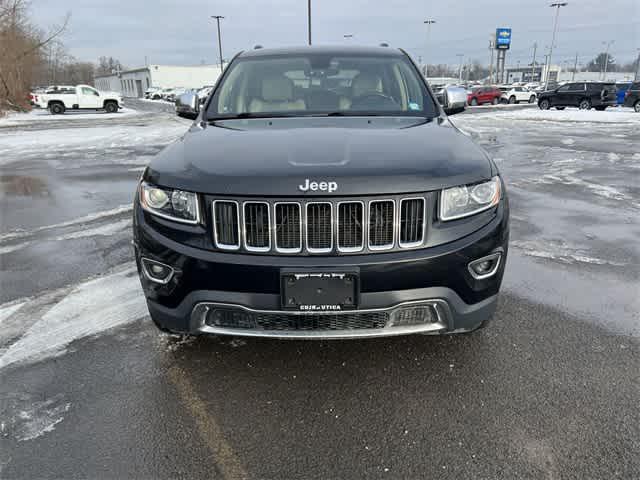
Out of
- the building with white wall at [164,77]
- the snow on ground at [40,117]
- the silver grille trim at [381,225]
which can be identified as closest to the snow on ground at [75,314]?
the silver grille trim at [381,225]

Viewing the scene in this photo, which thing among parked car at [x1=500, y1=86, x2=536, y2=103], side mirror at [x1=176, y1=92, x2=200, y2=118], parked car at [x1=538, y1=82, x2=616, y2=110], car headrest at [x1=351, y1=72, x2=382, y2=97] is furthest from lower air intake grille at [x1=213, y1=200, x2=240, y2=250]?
parked car at [x1=500, y1=86, x2=536, y2=103]

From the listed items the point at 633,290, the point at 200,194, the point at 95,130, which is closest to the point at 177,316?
the point at 200,194

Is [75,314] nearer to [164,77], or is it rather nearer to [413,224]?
[413,224]

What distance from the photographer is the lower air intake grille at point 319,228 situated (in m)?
2.26

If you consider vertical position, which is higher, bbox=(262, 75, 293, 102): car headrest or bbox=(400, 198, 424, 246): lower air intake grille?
bbox=(262, 75, 293, 102): car headrest

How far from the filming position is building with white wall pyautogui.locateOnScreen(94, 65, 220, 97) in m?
93.9

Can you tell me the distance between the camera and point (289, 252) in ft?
7.47

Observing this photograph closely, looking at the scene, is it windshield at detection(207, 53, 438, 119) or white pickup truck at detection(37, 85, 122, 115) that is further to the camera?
white pickup truck at detection(37, 85, 122, 115)

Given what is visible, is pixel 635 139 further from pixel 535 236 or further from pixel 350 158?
pixel 350 158

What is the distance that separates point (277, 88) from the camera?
148 inches

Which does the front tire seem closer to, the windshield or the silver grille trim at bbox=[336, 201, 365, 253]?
the windshield

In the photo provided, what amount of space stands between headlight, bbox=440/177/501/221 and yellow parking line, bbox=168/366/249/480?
1444 millimetres

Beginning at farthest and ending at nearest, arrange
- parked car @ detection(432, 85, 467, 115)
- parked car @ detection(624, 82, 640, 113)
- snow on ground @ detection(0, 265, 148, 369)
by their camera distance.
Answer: parked car @ detection(624, 82, 640, 113), parked car @ detection(432, 85, 467, 115), snow on ground @ detection(0, 265, 148, 369)

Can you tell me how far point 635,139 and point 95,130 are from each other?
18795 mm
